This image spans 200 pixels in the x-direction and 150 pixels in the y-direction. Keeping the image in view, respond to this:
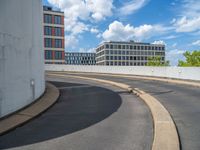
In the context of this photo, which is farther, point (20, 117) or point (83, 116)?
point (83, 116)

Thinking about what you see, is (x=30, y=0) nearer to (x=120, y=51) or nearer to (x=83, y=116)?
(x=83, y=116)

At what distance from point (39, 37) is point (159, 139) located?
847cm

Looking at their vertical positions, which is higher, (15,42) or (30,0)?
(30,0)

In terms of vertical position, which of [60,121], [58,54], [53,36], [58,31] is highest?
[58,31]

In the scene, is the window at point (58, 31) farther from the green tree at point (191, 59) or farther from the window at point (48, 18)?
the green tree at point (191, 59)

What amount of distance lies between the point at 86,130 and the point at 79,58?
163 metres

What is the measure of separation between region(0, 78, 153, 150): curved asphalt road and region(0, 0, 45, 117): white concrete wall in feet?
3.80

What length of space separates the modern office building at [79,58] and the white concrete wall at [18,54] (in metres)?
153

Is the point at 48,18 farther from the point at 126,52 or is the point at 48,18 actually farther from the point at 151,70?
the point at 126,52

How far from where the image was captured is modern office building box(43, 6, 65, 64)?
85312 mm

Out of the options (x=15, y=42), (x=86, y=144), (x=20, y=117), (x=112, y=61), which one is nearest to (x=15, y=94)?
(x=20, y=117)

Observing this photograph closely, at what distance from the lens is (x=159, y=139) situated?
19.0ft

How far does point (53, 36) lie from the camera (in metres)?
87.4

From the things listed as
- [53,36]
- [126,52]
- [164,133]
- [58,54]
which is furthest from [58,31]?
[164,133]
